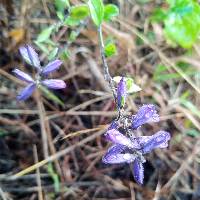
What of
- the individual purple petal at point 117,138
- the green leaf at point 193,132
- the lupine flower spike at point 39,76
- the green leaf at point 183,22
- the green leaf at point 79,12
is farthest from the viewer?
the green leaf at point 193,132

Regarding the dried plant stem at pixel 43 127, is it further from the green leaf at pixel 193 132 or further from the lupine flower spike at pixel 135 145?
the lupine flower spike at pixel 135 145

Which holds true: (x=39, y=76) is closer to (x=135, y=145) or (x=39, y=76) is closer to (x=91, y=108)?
(x=135, y=145)

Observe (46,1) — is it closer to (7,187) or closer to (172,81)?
(172,81)

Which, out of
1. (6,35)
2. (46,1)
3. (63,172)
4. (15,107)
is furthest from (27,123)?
(46,1)

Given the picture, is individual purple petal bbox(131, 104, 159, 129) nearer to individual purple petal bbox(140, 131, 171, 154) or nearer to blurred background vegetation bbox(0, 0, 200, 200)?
individual purple petal bbox(140, 131, 171, 154)

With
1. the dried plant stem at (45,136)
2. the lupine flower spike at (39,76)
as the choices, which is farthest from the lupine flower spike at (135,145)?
the dried plant stem at (45,136)

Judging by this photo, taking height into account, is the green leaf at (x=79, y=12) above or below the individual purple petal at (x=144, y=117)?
above
